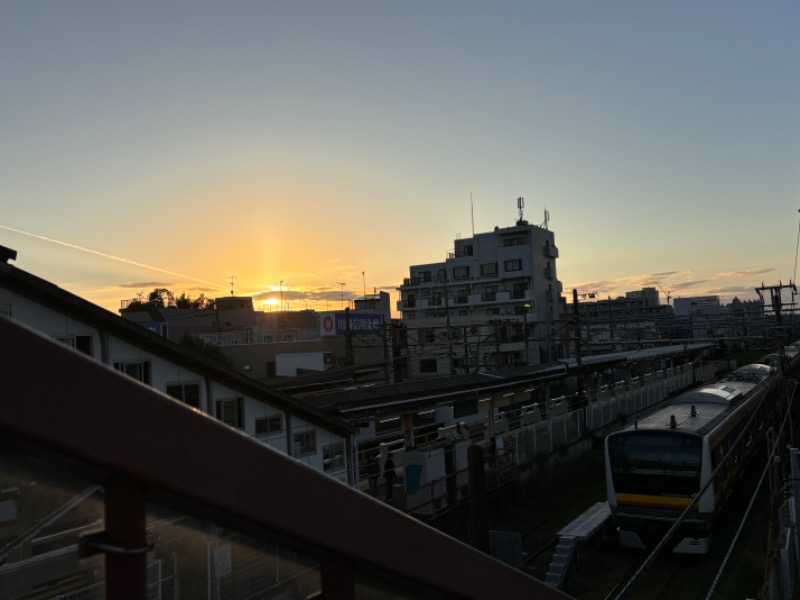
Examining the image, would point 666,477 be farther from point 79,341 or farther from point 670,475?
point 79,341

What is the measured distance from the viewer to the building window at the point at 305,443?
11.5m

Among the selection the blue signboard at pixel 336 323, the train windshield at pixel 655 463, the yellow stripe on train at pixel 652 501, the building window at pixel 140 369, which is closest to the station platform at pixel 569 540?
the yellow stripe on train at pixel 652 501

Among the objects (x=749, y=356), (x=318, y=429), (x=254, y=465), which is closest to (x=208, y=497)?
(x=254, y=465)

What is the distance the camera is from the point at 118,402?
0.85 meters

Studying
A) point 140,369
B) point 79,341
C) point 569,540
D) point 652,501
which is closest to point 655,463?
point 652,501

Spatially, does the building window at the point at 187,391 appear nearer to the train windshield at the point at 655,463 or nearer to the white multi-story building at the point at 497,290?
the train windshield at the point at 655,463

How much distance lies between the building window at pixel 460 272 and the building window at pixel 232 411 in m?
37.0

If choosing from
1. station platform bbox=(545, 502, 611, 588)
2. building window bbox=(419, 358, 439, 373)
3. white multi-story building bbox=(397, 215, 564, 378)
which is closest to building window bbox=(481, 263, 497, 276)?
white multi-story building bbox=(397, 215, 564, 378)

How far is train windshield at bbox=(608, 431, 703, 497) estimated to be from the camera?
36.5 ft

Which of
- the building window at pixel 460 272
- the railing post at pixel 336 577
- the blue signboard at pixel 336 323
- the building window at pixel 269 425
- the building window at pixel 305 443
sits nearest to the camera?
the railing post at pixel 336 577

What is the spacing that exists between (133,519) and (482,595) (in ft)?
2.53

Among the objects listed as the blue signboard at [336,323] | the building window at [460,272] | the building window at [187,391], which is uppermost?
the building window at [460,272]

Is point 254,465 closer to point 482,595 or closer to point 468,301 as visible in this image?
point 482,595

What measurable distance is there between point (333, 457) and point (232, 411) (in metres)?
2.47
